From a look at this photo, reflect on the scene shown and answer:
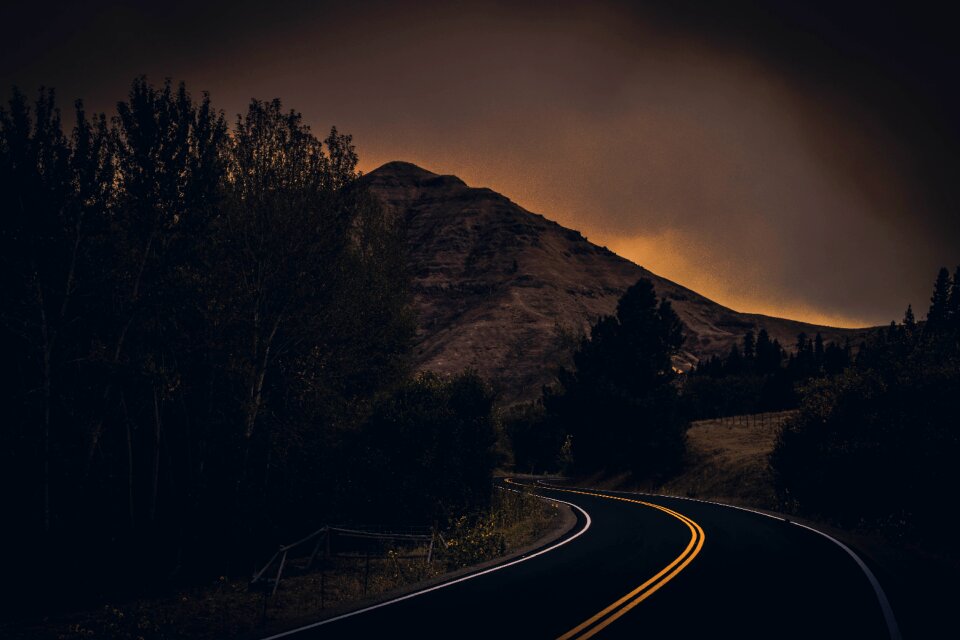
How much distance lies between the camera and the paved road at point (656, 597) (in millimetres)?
9086

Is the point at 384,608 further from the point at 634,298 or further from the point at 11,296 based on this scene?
the point at 634,298

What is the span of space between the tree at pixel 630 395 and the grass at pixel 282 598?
22.5m

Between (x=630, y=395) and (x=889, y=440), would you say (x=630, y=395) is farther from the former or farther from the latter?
(x=889, y=440)

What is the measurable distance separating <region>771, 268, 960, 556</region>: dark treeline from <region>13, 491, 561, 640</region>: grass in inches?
414

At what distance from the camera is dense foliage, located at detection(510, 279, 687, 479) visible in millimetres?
45219

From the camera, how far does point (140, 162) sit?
2144 centimetres

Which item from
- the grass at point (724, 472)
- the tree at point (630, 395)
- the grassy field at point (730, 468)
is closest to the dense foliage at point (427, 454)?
the grass at point (724, 472)

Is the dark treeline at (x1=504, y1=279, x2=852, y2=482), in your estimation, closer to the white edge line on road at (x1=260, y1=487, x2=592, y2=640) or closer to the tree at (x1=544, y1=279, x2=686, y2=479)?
the tree at (x1=544, y1=279, x2=686, y2=479)

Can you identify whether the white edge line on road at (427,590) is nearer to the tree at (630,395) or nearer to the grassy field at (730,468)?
the grassy field at (730,468)

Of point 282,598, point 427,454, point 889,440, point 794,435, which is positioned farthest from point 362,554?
point 794,435

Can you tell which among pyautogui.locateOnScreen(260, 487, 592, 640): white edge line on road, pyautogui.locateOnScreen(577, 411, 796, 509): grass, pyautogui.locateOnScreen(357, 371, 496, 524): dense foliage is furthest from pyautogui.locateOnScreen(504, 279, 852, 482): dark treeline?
pyautogui.locateOnScreen(260, 487, 592, 640): white edge line on road

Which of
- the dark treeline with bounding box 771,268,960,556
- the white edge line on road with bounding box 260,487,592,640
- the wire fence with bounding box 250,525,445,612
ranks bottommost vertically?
the wire fence with bounding box 250,525,445,612

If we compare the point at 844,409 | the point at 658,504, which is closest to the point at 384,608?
the point at 844,409

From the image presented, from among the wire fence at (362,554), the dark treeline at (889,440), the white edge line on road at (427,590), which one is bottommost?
the wire fence at (362,554)
